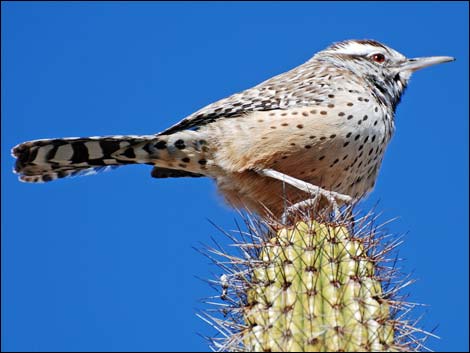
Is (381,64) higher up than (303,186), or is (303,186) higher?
(381,64)

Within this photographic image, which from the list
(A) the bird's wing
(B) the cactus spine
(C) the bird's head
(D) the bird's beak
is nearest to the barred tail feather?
(A) the bird's wing

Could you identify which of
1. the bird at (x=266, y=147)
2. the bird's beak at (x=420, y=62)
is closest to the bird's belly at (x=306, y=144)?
the bird at (x=266, y=147)

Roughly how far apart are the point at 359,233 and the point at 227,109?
1.71 metres

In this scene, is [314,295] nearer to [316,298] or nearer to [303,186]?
[316,298]

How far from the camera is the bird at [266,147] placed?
3984mm

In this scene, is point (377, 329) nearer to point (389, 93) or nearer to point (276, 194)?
point (276, 194)

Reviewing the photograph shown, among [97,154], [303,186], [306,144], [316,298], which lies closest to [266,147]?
[306,144]

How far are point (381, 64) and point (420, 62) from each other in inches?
9.1

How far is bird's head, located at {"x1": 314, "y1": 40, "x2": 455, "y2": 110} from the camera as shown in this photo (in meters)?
4.56

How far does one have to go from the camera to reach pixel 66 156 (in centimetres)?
406

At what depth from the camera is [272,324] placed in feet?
7.34

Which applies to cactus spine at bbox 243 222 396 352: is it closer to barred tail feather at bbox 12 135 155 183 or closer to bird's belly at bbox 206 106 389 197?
bird's belly at bbox 206 106 389 197

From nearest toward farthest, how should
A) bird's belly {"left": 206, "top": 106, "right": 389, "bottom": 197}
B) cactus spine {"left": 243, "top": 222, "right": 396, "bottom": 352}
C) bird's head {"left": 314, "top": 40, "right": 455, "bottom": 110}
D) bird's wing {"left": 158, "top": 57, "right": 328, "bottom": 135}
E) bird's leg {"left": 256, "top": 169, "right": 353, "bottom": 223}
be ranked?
1. cactus spine {"left": 243, "top": 222, "right": 396, "bottom": 352}
2. bird's leg {"left": 256, "top": 169, "right": 353, "bottom": 223}
3. bird's belly {"left": 206, "top": 106, "right": 389, "bottom": 197}
4. bird's wing {"left": 158, "top": 57, "right": 328, "bottom": 135}
5. bird's head {"left": 314, "top": 40, "right": 455, "bottom": 110}

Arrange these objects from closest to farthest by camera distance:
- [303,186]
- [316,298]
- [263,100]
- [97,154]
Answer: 1. [316,298]
2. [303,186]
3. [97,154]
4. [263,100]
